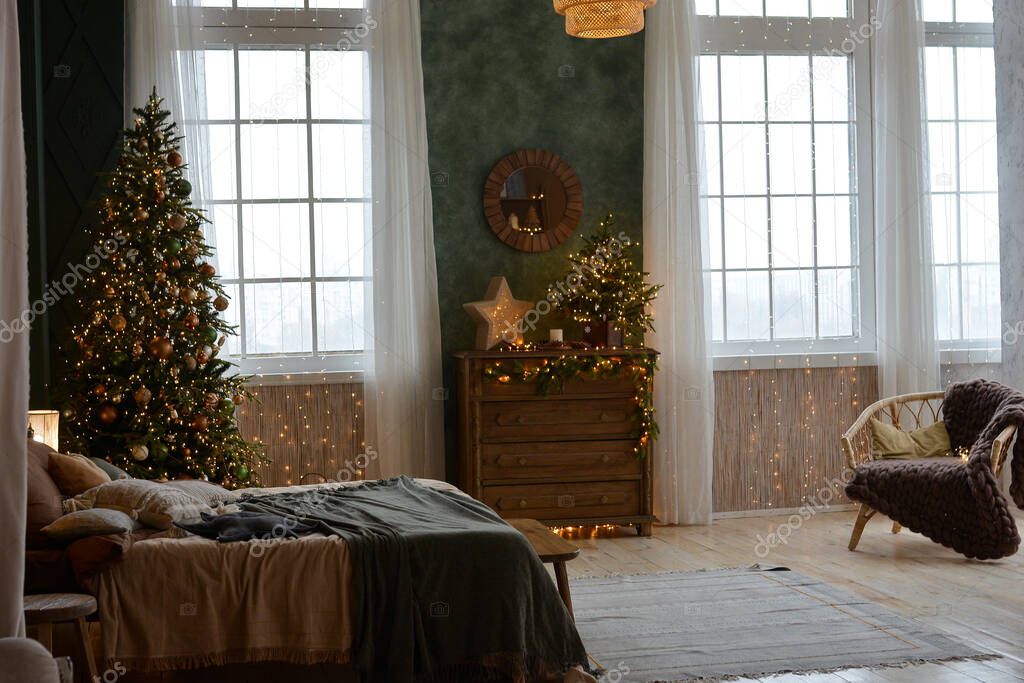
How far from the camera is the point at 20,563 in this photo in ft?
7.77

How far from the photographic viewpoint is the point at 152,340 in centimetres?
577

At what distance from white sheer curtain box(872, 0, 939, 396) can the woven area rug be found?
2.45 m

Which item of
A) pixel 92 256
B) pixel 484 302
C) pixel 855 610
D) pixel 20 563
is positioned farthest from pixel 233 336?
pixel 20 563

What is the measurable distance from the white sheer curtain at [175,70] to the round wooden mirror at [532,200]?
1.82 meters

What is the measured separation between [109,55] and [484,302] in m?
2.71

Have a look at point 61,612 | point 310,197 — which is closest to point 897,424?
point 310,197

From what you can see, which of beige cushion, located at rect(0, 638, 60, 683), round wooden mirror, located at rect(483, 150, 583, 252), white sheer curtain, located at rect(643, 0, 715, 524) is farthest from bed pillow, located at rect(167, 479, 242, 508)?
white sheer curtain, located at rect(643, 0, 715, 524)

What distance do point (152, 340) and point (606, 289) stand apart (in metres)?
2.75

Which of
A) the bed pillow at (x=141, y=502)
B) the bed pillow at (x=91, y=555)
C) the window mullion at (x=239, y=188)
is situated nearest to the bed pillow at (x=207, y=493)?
the bed pillow at (x=141, y=502)

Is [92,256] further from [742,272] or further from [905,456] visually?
[905,456]

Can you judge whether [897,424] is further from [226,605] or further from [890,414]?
[226,605]

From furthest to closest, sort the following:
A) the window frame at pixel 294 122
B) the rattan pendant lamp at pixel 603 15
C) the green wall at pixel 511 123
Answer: the green wall at pixel 511 123 → the window frame at pixel 294 122 → the rattan pendant lamp at pixel 603 15

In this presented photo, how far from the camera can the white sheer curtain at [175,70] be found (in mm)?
6461

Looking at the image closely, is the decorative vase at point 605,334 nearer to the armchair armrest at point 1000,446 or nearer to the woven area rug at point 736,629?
the woven area rug at point 736,629
